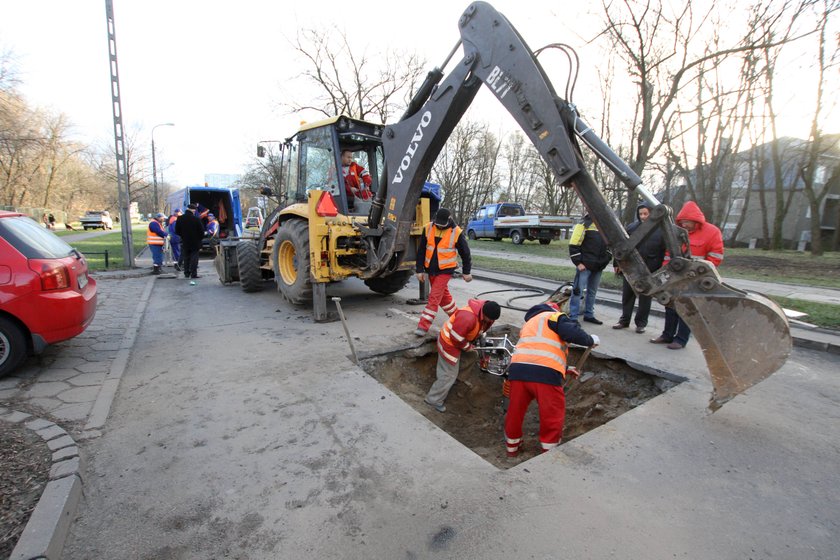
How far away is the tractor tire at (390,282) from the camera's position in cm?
798

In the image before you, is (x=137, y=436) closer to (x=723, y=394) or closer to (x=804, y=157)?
(x=723, y=394)

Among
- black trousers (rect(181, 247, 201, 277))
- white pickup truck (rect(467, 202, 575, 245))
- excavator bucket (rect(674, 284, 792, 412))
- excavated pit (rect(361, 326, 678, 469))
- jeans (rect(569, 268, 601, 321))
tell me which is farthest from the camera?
white pickup truck (rect(467, 202, 575, 245))

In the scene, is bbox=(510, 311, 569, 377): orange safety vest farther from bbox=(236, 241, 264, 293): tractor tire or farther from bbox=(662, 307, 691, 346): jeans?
bbox=(236, 241, 264, 293): tractor tire

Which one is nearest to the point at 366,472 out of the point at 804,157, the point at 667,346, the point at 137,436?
the point at 137,436

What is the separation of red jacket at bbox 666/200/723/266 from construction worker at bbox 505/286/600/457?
8.50ft

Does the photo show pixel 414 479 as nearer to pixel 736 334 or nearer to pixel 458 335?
pixel 458 335

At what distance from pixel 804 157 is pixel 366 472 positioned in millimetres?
24172

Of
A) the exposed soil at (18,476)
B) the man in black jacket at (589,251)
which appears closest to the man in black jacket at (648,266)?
the man in black jacket at (589,251)

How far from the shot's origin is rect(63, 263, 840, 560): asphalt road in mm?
2160

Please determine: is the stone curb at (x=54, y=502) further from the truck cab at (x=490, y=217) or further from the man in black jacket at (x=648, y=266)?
the truck cab at (x=490, y=217)

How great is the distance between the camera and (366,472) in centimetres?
272

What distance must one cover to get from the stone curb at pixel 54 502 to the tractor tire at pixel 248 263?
550 cm

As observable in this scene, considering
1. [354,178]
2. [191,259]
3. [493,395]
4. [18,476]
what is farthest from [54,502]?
[191,259]

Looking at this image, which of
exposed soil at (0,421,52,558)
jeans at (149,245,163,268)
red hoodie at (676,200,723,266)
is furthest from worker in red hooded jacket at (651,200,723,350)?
jeans at (149,245,163,268)
